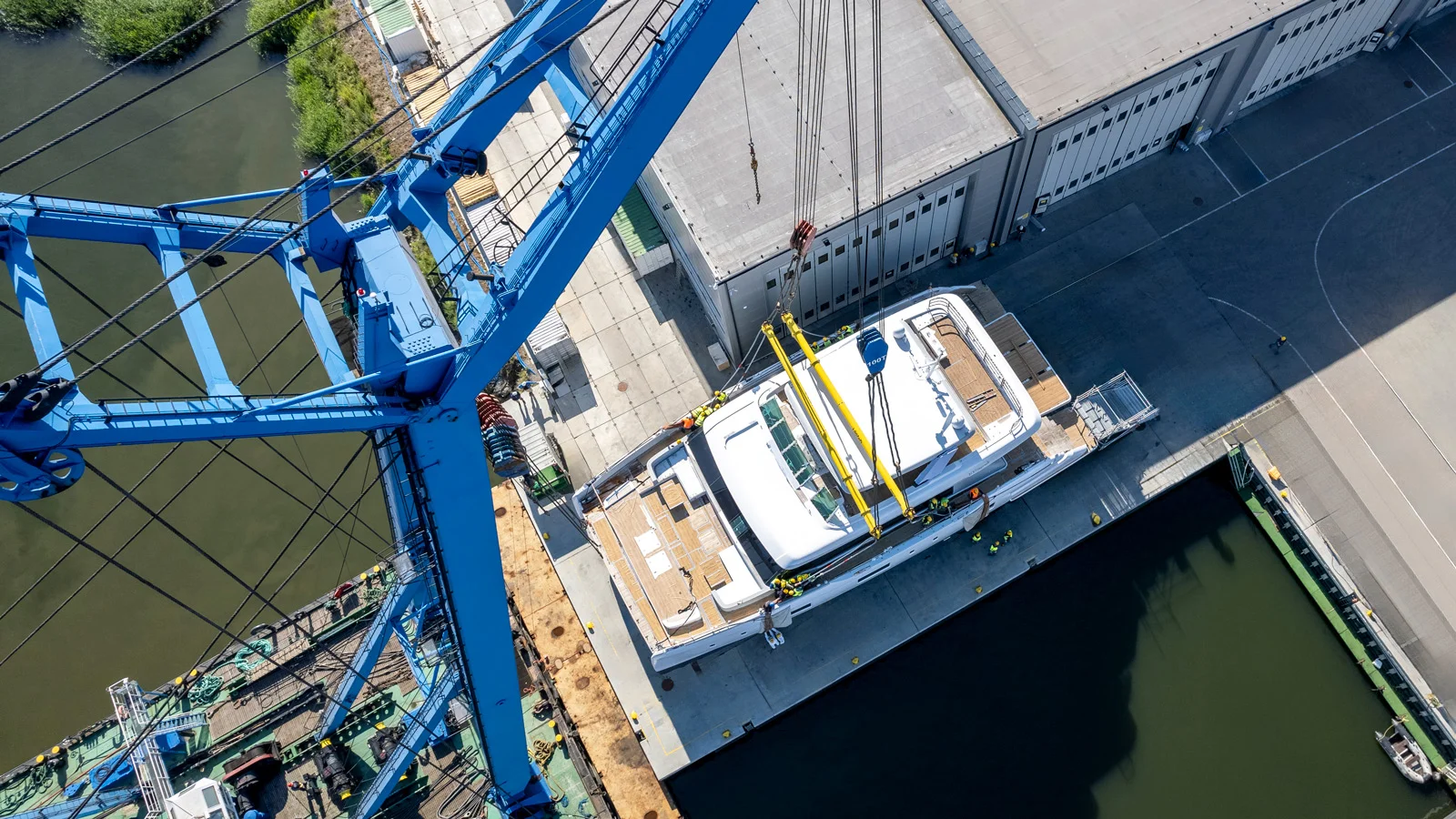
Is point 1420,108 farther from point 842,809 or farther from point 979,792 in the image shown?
point 842,809

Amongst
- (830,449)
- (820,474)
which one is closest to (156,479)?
(820,474)

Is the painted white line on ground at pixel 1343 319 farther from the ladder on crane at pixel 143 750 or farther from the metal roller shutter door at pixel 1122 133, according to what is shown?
the ladder on crane at pixel 143 750

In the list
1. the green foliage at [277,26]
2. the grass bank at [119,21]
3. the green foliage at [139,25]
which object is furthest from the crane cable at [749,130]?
the green foliage at [139,25]

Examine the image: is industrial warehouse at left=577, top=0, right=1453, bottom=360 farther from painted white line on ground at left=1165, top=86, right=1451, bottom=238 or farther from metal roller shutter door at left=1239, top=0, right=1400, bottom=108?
painted white line on ground at left=1165, top=86, right=1451, bottom=238

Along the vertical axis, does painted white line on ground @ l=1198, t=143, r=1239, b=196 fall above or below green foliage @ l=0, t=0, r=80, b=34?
below

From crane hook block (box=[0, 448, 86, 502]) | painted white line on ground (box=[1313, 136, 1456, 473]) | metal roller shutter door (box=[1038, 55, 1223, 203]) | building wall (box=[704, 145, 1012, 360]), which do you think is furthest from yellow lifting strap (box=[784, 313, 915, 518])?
painted white line on ground (box=[1313, 136, 1456, 473])

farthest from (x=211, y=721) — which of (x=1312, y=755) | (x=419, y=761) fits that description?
(x=1312, y=755)
